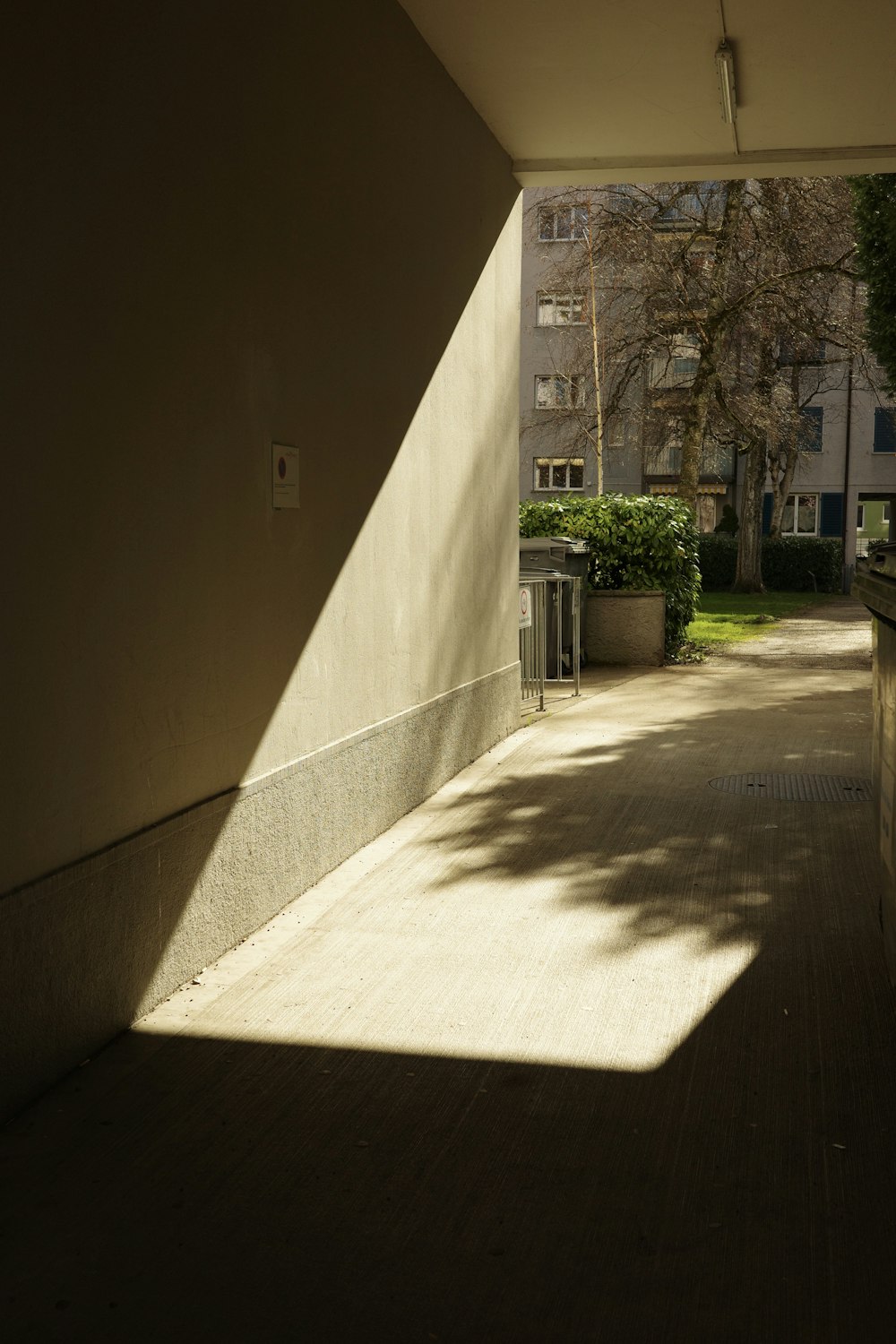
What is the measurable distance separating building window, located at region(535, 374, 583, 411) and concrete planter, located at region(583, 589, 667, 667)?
1878 centimetres

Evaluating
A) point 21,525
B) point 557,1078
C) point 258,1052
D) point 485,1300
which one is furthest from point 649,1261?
point 21,525

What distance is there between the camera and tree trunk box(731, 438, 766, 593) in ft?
111

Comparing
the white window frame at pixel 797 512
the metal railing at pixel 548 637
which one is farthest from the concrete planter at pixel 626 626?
the white window frame at pixel 797 512

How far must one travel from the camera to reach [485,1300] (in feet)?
9.13

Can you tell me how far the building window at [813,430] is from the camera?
37875 mm

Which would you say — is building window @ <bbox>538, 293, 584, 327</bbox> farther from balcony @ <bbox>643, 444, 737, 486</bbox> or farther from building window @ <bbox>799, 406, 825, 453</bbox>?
building window @ <bbox>799, 406, 825, 453</bbox>

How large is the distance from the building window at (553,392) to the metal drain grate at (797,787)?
84.2 feet

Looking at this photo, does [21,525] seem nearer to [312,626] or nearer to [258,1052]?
[258,1052]

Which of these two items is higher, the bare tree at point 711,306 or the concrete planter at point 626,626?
the bare tree at point 711,306

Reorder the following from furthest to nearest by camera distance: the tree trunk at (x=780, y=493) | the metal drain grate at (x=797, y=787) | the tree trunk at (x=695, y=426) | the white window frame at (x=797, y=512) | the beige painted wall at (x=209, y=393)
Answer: the white window frame at (x=797, y=512) < the tree trunk at (x=780, y=493) < the tree trunk at (x=695, y=426) < the metal drain grate at (x=797, y=787) < the beige painted wall at (x=209, y=393)

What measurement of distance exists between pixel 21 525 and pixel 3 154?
37.0 inches

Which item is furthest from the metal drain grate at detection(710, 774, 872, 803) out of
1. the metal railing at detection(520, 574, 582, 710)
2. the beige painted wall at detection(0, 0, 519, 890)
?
the metal railing at detection(520, 574, 582, 710)

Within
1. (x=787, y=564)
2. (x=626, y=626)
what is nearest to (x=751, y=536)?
(x=787, y=564)

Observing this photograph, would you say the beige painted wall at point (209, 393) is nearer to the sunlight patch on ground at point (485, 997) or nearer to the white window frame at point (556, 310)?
the sunlight patch on ground at point (485, 997)
